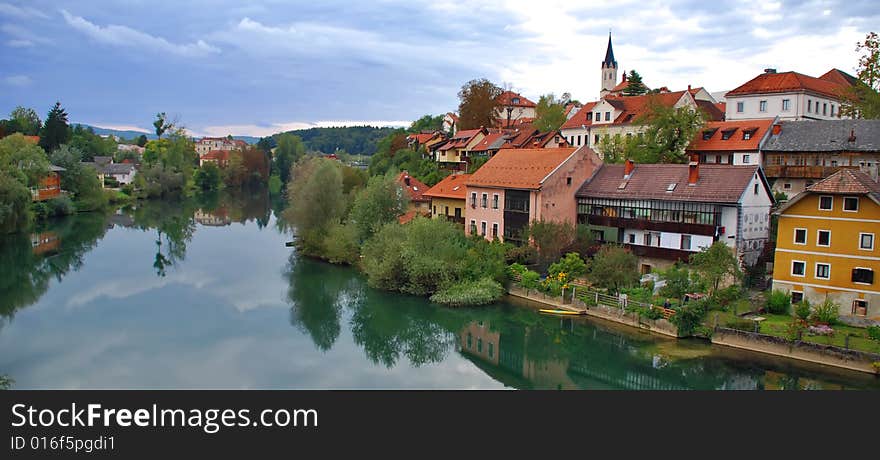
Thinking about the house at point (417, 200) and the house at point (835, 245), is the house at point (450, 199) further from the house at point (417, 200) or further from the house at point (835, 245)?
the house at point (835, 245)

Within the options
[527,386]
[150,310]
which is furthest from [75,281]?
[527,386]

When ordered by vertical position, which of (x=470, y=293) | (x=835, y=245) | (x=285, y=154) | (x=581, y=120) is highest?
(x=581, y=120)

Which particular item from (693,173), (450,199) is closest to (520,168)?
(450,199)

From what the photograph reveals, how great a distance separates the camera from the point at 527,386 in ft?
69.9

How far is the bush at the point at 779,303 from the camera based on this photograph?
2538 cm

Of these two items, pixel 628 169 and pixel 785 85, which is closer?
pixel 628 169

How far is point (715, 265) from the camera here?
86.4 ft

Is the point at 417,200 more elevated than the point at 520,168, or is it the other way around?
the point at 520,168

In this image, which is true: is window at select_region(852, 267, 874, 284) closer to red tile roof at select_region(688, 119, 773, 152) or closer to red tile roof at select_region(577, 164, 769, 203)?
red tile roof at select_region(577, 164, 769, 203)

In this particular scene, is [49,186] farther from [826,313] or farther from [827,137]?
[826,313]

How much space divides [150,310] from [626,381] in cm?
1894

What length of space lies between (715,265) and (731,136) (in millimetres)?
15652

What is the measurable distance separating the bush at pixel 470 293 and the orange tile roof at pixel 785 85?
957 inches

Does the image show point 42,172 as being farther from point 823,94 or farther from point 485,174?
point 823,94
